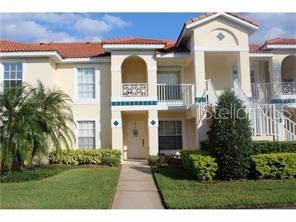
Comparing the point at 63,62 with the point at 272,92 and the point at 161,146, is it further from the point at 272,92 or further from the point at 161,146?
the point at 272,92

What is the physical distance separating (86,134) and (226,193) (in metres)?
11.1

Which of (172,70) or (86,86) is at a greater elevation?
(172,70)

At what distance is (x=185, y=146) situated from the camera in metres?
20.4

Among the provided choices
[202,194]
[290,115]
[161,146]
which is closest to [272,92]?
[290,115]

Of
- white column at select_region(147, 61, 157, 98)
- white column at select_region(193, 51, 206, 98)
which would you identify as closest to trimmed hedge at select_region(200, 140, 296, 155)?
white column at select_region(193, 51, 206, 98)

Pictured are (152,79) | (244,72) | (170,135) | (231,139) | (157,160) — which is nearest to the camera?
(231,139)

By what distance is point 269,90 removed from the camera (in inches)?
806

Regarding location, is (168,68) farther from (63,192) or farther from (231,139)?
(63,192)

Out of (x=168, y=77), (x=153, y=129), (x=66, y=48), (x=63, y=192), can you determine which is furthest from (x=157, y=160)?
(x=66, y=48)

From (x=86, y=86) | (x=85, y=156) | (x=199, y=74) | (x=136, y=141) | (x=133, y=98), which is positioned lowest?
(x=85, y=156)

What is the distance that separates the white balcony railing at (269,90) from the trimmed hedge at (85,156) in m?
9.16

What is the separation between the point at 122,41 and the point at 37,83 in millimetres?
5200

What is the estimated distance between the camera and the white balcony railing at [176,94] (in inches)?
755
